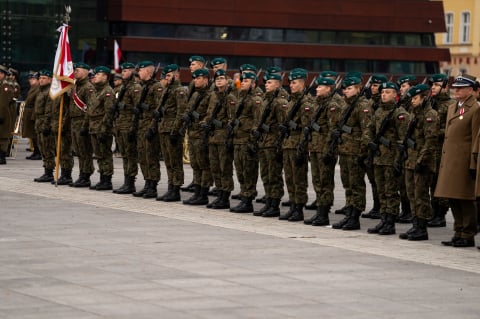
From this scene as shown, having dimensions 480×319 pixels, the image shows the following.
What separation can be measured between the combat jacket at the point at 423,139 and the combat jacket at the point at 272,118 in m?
2.69

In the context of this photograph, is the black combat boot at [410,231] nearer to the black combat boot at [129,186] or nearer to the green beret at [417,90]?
the green beret at [417,90]

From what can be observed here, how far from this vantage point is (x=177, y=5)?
152 feet

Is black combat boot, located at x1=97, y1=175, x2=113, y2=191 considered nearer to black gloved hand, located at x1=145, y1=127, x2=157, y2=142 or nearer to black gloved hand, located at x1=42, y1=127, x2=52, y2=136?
black gloved hand, located at x1=145, y1=127, x2=157, y2=142

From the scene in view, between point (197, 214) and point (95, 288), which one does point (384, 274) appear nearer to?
point (95, 288)

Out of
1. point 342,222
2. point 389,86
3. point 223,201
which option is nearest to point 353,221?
point 342,222

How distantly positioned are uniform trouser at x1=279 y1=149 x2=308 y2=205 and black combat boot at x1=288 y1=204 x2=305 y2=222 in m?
0.06

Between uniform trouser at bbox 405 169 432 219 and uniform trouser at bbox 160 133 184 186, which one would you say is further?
uniform trouser at bbox 160 133 184 186

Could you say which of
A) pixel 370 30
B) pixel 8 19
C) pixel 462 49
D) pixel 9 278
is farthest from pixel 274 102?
pixel 462 49

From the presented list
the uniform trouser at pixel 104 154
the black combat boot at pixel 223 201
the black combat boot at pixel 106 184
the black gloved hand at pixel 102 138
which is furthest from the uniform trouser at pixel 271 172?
the black combat boot at pixel 106 184

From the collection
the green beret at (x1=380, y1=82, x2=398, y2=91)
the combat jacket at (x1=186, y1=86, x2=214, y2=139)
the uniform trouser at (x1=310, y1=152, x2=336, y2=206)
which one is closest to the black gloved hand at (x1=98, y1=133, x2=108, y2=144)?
the combat jacket at (x1=186, y1=86, x2=214, y2=139)

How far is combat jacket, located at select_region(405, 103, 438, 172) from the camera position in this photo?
16578mm

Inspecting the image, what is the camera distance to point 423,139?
55.1ft

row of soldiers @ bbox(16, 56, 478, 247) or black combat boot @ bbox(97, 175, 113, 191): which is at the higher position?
row of soldiers @ bbox(16, 56, 478, 247)

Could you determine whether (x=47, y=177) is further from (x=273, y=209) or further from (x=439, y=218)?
(x=439, y=218)
